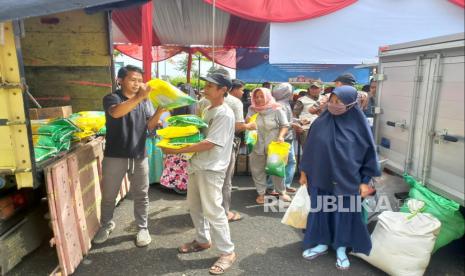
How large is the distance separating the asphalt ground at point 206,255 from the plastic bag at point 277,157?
0.59m

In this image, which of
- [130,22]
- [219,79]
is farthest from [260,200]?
[130,22]

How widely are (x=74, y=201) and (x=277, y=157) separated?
2.33m

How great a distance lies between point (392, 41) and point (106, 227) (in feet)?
15.5

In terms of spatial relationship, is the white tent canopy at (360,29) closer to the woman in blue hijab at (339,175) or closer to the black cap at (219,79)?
the woman in blue hijab at (339,175)

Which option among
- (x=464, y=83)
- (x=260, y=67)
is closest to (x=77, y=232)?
(x=464, y=83)

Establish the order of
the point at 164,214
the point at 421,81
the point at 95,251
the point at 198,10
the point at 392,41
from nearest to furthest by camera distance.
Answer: the point at 421,81, the point at 95,251, the point at 164,214, the point at 392,41, the point at 198,10

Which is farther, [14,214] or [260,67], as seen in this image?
[260,67]

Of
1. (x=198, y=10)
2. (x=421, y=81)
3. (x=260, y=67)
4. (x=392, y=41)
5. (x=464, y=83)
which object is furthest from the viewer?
(x=260, y=67)

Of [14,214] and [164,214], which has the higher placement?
[14,214]

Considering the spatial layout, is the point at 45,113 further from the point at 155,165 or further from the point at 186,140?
the point at 155,165

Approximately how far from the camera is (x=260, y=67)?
11039 millimetres

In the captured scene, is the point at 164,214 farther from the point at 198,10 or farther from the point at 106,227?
the point at 198,10

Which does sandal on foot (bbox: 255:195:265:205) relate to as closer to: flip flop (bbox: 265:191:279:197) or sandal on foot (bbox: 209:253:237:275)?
flip flop (bbox: 265:191:279:197)

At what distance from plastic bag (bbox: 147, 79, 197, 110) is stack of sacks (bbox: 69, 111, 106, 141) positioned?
889 millimetres
